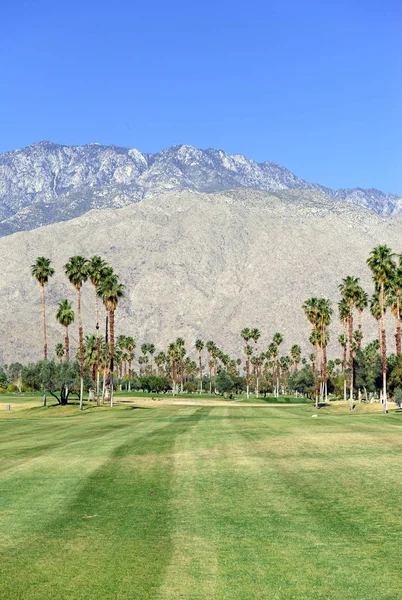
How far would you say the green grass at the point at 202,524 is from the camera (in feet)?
40.2

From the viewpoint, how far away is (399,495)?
64.5 feet

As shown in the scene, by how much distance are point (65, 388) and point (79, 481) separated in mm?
74150

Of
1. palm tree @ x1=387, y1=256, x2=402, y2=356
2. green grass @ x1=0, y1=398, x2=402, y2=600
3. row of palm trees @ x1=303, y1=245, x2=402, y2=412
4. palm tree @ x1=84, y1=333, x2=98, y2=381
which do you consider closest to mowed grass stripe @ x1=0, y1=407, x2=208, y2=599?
green grass @ x1=0, y1=398, x2=402, y2=600

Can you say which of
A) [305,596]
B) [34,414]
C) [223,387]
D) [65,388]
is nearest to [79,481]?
[305,596]

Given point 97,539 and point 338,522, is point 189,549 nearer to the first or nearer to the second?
point 97,539

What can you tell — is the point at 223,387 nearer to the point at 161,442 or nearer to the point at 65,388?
the point at 65,388

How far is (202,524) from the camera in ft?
54.5

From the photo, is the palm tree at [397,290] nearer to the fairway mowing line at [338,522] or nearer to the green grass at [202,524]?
the green grass at [202,524]

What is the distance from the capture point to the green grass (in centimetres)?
1224

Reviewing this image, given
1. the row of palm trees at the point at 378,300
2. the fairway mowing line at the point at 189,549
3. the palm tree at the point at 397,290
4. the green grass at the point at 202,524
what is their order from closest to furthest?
the fairway mowing line at the point at 189,549
the green grass at the point at 202,524
the row of palm trees at the point at 378,300
the palm tree at the point at 397,290

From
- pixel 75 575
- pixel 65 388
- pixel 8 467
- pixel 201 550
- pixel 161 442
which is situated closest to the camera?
pixel 75 575

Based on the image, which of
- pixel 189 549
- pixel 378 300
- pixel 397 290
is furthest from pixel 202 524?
pixel 378 300

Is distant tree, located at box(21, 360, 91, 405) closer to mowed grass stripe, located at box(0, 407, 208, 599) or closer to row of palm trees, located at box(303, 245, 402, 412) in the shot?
row of palm trees, located at box(303, 245, 402, 412)

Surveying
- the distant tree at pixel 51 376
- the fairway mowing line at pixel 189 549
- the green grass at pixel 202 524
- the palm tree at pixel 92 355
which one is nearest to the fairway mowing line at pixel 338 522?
the green grass at pixel 202 524
